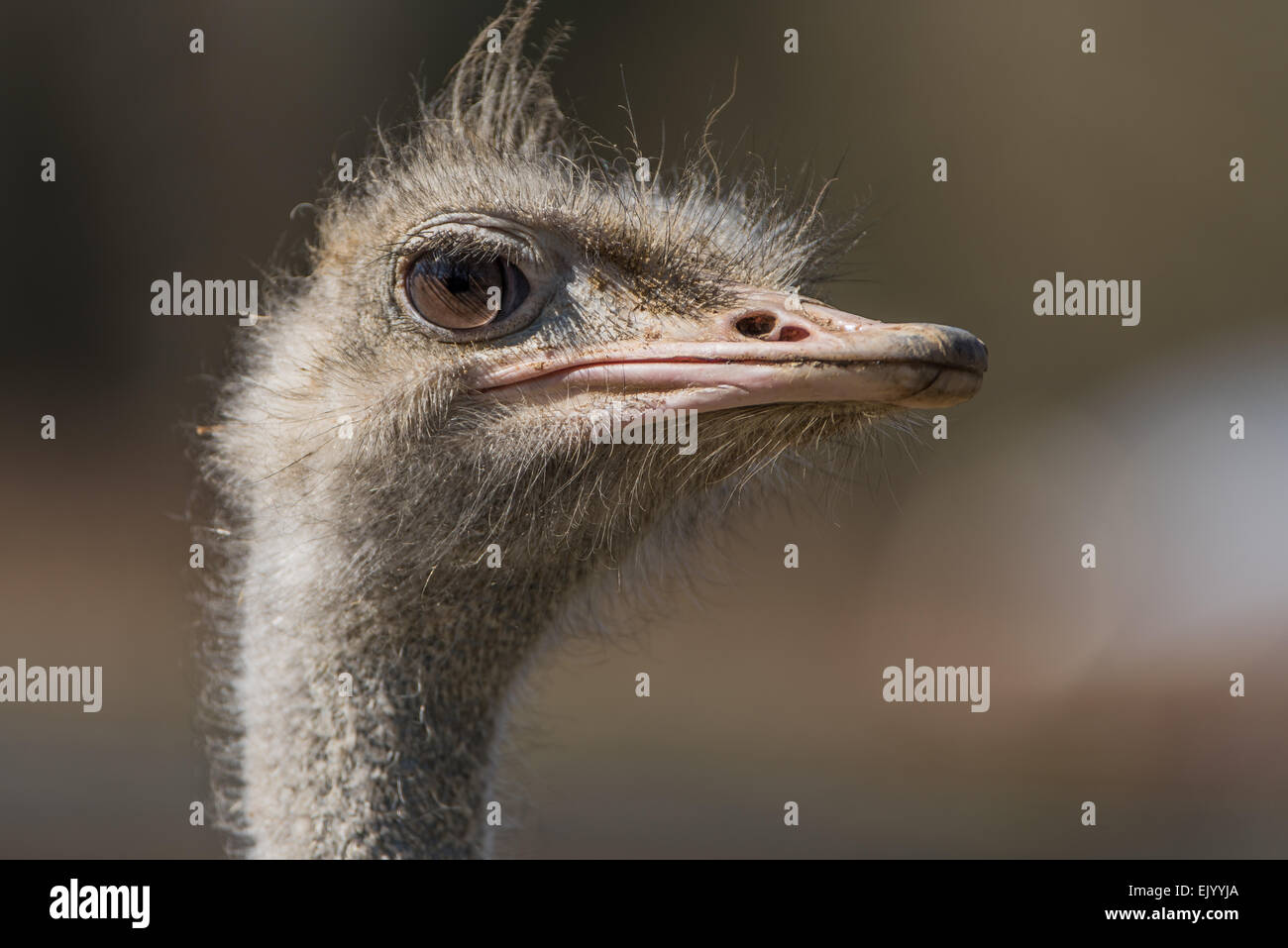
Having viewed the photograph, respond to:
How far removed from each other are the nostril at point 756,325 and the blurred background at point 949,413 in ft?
16.4

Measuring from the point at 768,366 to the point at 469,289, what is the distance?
1.80 ft

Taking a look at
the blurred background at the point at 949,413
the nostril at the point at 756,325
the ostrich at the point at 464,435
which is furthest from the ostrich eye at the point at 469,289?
the blurred background at the point at 949,413

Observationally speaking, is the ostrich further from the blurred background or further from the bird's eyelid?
the blurred background

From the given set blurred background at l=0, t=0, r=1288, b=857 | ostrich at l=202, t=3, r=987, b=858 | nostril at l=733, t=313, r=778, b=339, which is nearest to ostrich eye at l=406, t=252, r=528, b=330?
ostrich at l=202, t=3, r=987, b=858

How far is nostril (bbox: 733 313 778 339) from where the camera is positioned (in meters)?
2.07

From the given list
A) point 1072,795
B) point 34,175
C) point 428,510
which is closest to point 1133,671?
point 1072,795

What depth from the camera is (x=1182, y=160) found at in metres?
8.27

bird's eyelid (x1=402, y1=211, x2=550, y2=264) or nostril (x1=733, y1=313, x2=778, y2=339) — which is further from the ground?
bird's eyelid (x1=402, y1=211, x2=550, y2=264)

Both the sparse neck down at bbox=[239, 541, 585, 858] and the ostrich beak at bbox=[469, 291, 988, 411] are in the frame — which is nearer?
the ostrich beak at bbox=[469, 291, 988, 411]

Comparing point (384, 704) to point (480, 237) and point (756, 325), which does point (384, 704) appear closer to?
point (480, 237)

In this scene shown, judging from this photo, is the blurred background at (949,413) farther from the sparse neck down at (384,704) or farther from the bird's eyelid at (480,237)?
the bird's eyelid at (480,237)

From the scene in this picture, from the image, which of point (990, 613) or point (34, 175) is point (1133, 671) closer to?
point (990, 613)

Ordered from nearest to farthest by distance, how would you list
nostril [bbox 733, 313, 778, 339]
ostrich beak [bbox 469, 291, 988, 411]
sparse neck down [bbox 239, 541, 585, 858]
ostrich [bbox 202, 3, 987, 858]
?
ostrich beak [bbox 469, 291, 988, 411], nostril [bbox 733, 313, 778, 339], ostrich [bbox 202, 3, 987, 858], sparse neck down [bbox 239, 541, 585, 858]

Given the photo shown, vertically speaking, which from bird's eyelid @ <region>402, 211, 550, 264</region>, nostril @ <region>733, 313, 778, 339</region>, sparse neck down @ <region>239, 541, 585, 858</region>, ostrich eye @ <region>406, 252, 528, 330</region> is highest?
bird's eyelid @ <region>402, 211, 550, 264</region>
